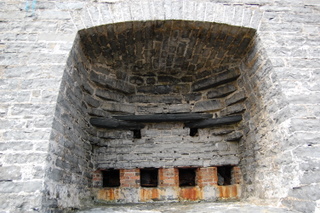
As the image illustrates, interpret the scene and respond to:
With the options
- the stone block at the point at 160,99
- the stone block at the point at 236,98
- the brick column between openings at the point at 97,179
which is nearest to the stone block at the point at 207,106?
the stone block at the point at 236,98

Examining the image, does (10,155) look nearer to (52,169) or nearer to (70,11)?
(52,169)

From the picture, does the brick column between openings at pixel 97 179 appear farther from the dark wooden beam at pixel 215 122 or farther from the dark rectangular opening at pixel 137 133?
the dark wooden beam at pixel 215 122

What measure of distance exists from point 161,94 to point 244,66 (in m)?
1.39

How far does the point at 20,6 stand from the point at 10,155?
6.22 ft

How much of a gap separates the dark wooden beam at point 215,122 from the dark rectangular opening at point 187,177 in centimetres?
72

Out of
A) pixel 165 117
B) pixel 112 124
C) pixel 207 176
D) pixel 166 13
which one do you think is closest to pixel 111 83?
pixel 112 124

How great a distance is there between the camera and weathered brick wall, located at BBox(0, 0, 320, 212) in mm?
2518

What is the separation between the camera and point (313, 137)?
2.74 metres

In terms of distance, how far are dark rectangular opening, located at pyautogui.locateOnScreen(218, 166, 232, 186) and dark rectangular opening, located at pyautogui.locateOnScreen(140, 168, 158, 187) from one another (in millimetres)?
1040

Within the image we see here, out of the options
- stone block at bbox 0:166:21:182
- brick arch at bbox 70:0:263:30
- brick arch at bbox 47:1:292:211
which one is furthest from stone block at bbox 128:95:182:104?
stone block at bbox 0:166:21:182

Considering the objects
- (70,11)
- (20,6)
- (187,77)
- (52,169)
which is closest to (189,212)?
(52,169)

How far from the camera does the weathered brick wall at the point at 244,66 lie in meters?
2.52

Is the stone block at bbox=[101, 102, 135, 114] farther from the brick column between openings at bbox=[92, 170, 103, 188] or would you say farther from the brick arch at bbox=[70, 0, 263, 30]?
the brick arch at bbox=[70, 0, 263, 30]

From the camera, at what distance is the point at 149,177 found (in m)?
4.16
